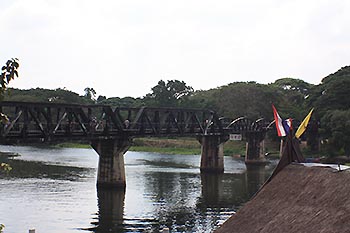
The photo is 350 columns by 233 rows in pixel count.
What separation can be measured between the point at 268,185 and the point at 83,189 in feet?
125

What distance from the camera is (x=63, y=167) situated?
90125 millimetres

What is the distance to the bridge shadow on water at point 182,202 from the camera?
45.4 metres

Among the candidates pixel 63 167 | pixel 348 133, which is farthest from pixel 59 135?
pixel 348 133

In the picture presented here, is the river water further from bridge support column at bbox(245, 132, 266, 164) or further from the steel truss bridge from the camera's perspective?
bridge support column at bbox(245, 132, 266, 164)

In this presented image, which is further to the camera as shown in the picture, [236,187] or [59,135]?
[236,187]

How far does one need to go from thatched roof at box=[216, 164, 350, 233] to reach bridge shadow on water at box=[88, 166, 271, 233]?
48.3ft

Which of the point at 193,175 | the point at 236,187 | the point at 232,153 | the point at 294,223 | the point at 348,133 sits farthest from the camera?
the point at 232,153

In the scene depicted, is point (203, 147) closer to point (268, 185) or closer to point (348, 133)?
point (348, 133)

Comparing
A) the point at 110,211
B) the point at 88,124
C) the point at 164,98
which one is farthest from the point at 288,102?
the point at 110,211

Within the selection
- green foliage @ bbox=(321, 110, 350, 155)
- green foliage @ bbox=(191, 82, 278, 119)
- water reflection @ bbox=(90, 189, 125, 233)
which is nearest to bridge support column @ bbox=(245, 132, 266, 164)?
green foliage @ bbox=(321, 110, 350, 155)

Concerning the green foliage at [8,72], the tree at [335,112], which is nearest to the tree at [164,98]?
the tree at [335,112]

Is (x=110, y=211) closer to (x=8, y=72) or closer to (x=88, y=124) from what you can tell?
(x=88, y=124)

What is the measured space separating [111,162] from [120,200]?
340 inches

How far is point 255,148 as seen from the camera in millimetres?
122000
